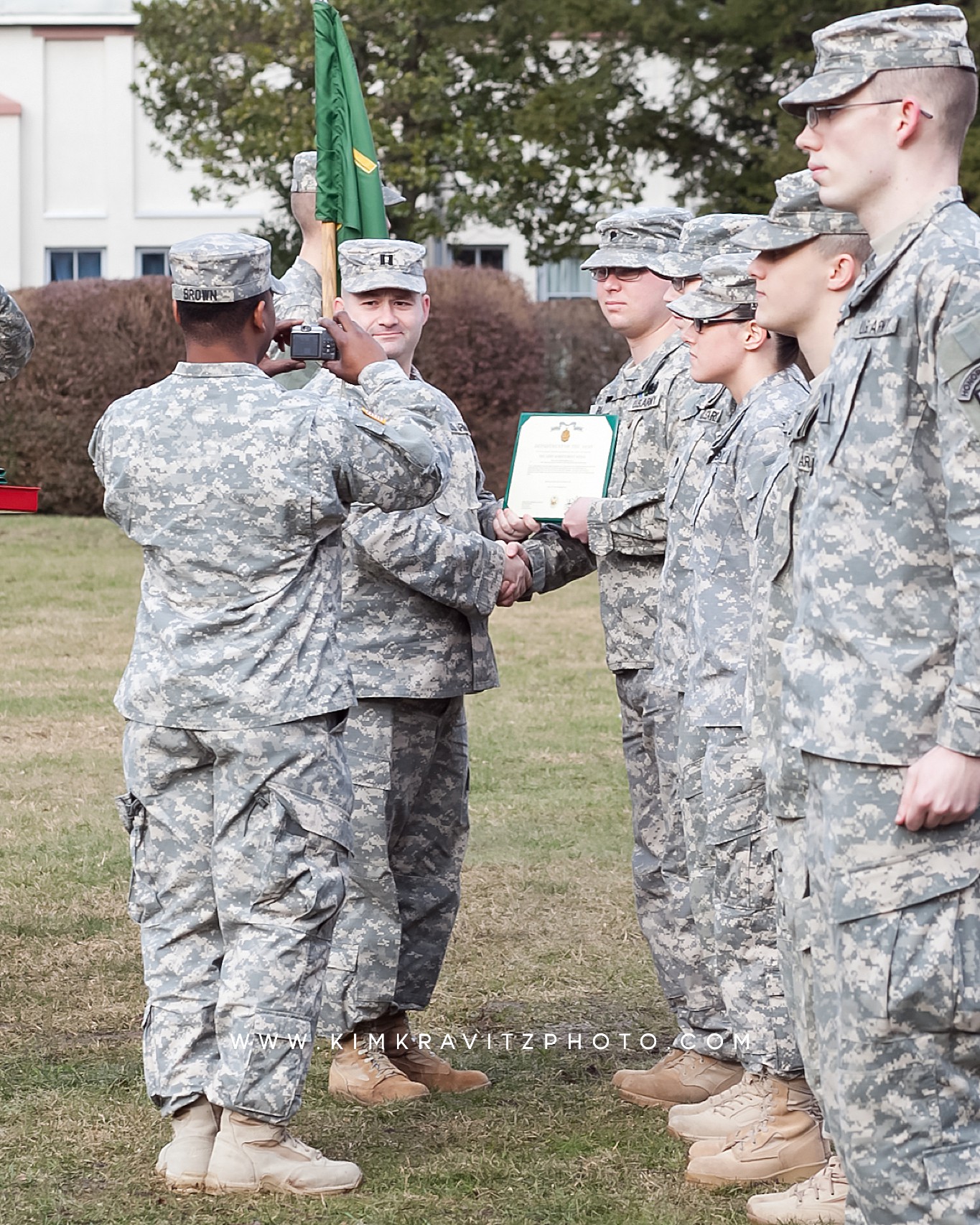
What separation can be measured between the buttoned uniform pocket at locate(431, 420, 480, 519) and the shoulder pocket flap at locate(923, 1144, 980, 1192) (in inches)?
110

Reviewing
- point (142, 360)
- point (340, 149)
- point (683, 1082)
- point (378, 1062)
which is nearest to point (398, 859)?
point (378, 1062)

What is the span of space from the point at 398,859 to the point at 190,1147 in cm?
125

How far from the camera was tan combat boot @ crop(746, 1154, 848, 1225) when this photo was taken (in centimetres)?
411

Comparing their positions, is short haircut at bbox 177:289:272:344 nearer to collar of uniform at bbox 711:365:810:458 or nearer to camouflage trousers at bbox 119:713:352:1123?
camouflage trousers at bbox 119:713:352:1123

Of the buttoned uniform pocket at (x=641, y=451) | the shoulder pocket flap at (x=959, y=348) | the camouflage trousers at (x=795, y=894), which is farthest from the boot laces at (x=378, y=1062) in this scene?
the shoulder pocket flap at (x=959, y=348)

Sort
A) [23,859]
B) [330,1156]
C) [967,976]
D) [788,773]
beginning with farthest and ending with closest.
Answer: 1. [23,859]
2. [330,1156]
3. [788,773]
4. [967,976]

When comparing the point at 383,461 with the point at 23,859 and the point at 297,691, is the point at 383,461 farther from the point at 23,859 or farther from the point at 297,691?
the point at 23,859

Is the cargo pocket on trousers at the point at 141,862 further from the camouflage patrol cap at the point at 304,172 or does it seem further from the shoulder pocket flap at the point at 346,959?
the camouflage patrol cap at the point at 304,172

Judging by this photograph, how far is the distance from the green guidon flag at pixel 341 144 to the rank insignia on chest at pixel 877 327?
2.61 m

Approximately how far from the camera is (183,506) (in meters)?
4.22

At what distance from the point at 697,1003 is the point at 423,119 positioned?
23090mm

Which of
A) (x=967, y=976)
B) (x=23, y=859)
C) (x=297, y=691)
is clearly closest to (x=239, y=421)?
(x=297, y=691)

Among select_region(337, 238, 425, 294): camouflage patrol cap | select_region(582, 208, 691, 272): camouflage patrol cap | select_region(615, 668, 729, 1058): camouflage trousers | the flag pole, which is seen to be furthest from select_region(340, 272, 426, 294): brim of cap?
select_region(615, 668, 729, 1058): camouflage trousers

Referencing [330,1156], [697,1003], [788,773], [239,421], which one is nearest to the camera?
[788,773]
